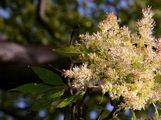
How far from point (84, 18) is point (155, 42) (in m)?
2.80

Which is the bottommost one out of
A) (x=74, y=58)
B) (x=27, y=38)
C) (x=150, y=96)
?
(x=150, y=96)

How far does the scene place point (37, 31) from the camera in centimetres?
397

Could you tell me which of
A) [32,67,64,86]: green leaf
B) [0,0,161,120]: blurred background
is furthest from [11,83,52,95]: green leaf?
[0,0,161,120]: blurred background

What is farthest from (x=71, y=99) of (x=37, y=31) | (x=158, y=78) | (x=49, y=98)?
(x=37, y=31)

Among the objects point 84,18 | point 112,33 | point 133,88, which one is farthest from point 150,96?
point 84,18

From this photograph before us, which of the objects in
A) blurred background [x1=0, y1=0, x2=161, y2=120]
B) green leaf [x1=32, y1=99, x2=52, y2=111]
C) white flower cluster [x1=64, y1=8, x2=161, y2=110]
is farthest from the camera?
blurred background [x1=0, y1=0, x2=161, y2=120]

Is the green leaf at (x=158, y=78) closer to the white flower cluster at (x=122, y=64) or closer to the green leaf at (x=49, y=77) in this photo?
the white flower cluster at (x=122, y=64)

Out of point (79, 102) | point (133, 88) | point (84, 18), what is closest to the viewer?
point (133, 88)

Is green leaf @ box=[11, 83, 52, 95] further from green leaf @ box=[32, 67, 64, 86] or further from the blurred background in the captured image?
the blurred background

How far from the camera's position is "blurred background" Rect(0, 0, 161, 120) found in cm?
262

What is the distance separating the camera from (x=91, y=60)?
0.97m

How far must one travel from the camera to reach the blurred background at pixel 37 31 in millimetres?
2619

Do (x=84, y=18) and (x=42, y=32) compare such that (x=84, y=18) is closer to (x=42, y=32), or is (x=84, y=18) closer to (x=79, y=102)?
(x=42, y=32)

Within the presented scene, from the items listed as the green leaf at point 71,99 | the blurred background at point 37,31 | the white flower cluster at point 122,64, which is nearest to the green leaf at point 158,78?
the white flower cluster at point 122,64
